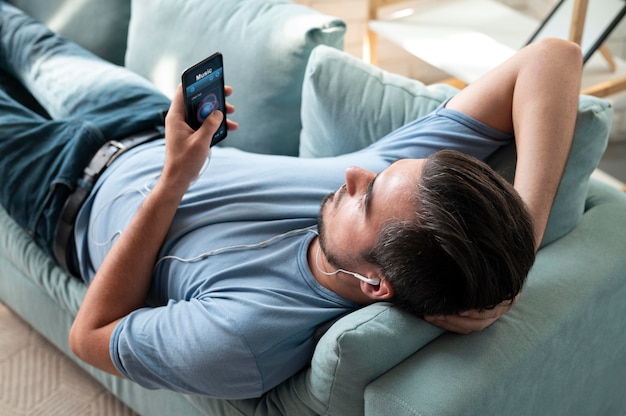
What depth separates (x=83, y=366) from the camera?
1777 millimetres

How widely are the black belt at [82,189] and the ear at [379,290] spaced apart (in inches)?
28.3

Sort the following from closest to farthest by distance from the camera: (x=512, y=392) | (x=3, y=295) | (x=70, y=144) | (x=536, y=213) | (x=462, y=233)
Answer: (x=462, y=233)
(x=512, y=392)
(x=536, y=213)
(x=70, y=144)
(x=3, y=295)

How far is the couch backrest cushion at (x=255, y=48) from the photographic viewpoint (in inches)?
67.7

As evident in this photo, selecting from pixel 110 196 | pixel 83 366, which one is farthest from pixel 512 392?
pixel 83 366

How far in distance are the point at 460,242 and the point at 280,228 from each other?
411mm

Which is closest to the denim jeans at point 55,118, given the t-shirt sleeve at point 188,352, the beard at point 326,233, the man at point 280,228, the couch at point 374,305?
the man at point 280,228

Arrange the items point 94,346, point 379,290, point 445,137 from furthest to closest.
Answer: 1. point 445,137
2. point 94,346
3. point 379,290

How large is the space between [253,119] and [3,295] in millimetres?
789

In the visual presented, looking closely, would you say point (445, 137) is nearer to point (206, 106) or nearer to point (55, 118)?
point (206, 106)

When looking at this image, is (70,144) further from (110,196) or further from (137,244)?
(137,244)

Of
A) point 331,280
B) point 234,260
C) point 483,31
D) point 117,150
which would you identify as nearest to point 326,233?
point 331,280

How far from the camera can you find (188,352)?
118cm

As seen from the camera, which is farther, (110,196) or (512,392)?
(110,196)

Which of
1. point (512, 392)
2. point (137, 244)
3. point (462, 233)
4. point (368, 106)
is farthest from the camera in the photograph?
point (368, 106)
